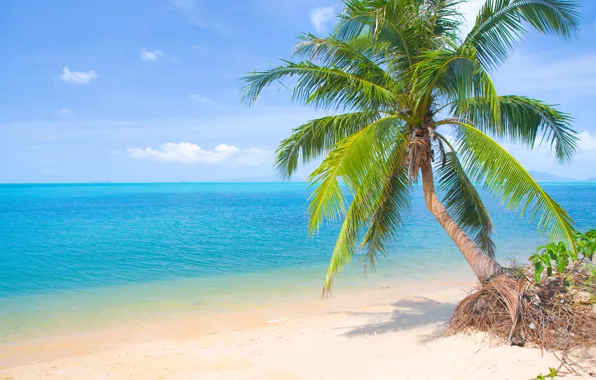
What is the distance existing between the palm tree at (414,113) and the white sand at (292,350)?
4.74 ft

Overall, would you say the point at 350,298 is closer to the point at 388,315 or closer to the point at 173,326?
the point at 388,315

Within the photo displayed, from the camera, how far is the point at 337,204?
579 cm

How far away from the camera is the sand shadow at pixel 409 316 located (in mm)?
8535

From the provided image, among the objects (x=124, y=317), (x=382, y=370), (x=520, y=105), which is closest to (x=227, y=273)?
(x=124, y=317)

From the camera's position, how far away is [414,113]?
274 inches

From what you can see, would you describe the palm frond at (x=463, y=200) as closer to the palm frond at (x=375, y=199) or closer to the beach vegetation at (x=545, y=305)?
the palm frond at (x=375, y=199)

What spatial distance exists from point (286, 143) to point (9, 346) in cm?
695

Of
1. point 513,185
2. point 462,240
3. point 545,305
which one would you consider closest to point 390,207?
point 462,240

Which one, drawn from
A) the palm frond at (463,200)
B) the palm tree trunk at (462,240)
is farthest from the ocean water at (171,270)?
the palm frond at (463,200)

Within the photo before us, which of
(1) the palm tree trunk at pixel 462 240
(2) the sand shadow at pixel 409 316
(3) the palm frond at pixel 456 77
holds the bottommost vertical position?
(2) the sand shadow at pixel 409 316

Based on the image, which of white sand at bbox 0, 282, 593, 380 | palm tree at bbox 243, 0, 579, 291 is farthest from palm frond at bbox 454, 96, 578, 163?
white sand at bbox 0, 282, 593, 380

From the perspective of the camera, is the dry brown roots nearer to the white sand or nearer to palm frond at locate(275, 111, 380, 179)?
the white sand

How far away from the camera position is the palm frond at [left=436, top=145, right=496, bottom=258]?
26.6ft

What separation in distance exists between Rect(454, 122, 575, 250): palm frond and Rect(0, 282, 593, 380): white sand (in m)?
1.75
